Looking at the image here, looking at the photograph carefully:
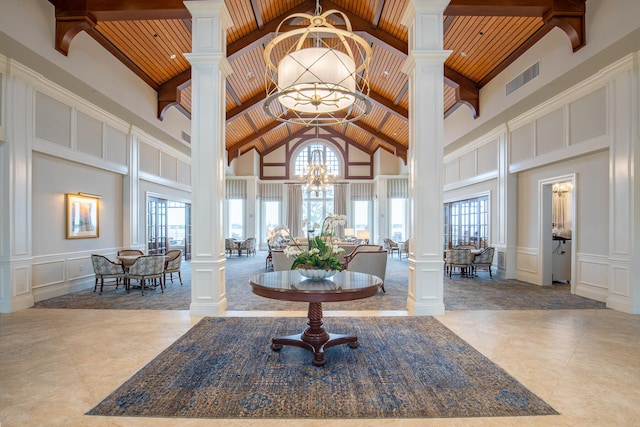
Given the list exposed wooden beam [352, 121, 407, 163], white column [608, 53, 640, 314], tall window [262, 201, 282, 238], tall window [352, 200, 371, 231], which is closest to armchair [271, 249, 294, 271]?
white column [608, 53, 640, 314]

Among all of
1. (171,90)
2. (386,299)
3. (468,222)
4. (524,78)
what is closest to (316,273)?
(386,299)

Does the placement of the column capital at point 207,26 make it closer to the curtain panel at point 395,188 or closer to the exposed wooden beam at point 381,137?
the exposed wooden beam at point 381,137

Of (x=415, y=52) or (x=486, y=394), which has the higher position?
(x=415, y=52)

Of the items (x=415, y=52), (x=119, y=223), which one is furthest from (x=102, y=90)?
(x=415, y=52)

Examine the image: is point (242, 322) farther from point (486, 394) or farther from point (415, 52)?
point (415, 52)

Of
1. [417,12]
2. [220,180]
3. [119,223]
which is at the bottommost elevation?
[119,223]

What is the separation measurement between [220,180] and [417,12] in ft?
11.1

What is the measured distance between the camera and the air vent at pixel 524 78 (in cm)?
621

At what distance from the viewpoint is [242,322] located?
4.39 m

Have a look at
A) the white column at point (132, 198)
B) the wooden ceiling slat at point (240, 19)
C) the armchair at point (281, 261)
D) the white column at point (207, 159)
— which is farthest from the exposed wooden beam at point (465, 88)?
the white column at point (132, 198)

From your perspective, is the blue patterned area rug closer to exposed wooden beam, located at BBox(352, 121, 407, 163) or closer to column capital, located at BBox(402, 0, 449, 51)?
column capital, located at BBox(402, 0, 449, 51)

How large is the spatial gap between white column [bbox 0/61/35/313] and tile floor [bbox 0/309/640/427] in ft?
1.33

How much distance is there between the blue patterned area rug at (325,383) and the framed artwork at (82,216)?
13.2 ft

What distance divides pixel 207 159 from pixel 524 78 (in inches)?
227
